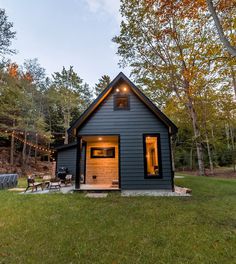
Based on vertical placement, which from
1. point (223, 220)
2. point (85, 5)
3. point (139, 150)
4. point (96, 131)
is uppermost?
point (85, 5)

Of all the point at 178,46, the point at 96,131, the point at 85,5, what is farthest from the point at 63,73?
the point at 96,131

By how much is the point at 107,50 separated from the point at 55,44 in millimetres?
4888

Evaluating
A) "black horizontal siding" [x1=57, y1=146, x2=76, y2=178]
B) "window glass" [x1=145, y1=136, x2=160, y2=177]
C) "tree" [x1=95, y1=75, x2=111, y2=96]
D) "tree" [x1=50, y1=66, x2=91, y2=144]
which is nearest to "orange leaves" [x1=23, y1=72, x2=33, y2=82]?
"tree" [x1=50, y1=66, x2=91, y2=144]

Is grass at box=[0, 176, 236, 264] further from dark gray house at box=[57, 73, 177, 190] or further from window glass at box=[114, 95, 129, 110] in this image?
window glass at box=[114, 95, 129, 110]

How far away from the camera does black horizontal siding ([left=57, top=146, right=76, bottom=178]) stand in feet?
35.0

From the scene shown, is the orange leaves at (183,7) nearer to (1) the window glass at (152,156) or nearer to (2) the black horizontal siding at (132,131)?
(2) the black horizontal siding at (132,131)

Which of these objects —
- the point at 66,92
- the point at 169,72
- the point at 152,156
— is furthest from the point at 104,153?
the point at 66,92

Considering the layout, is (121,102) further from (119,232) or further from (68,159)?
(68,159)

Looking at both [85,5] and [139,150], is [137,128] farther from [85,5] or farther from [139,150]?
[85,5]

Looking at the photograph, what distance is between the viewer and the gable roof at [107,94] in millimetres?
6963

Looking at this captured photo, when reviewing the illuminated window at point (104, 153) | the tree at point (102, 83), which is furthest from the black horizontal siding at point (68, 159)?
the tree at point (102, 83)

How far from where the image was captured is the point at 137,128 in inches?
284

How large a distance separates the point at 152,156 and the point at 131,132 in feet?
5.02

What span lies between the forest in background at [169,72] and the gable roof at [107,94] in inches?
102
